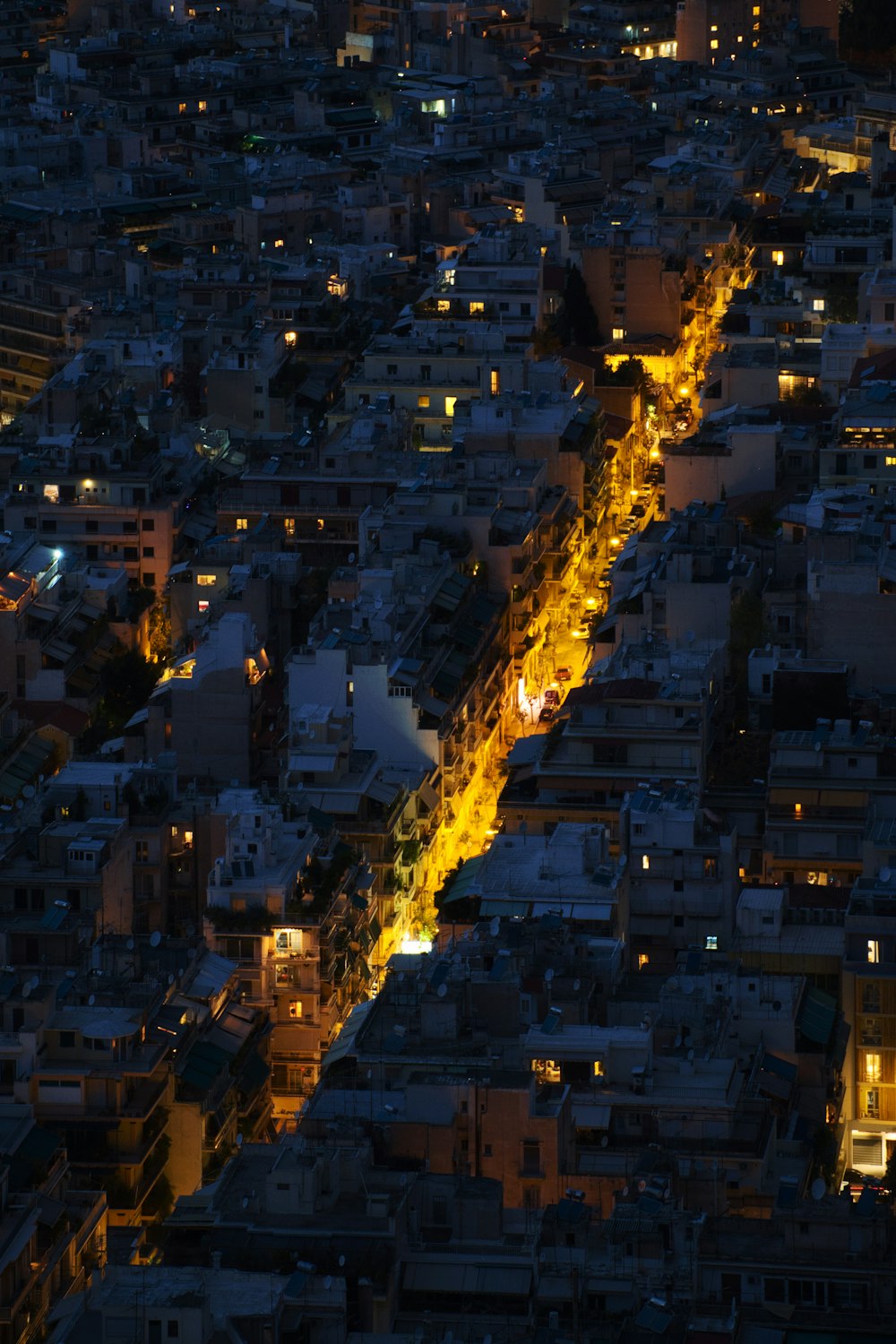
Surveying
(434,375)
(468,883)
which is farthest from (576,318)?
(468,883)

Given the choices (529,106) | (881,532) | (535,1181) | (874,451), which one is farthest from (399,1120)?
(529,106)

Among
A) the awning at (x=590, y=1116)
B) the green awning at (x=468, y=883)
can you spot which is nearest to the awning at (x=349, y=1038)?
the awning at (x=590, y=1116)

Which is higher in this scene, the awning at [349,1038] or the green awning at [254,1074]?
the awning at [349,1038]

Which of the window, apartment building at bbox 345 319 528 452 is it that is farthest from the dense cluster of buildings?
apartment building at bbox 345 319 528 452

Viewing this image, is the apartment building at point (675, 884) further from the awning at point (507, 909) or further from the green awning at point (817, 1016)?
the green awning at point (817, 1016)

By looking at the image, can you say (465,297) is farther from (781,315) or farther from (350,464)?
(350,464)

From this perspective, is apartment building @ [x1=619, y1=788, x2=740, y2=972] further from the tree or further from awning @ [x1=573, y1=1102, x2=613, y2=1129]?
the tree

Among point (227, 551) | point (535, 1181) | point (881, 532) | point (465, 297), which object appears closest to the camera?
point (535, 1181)
